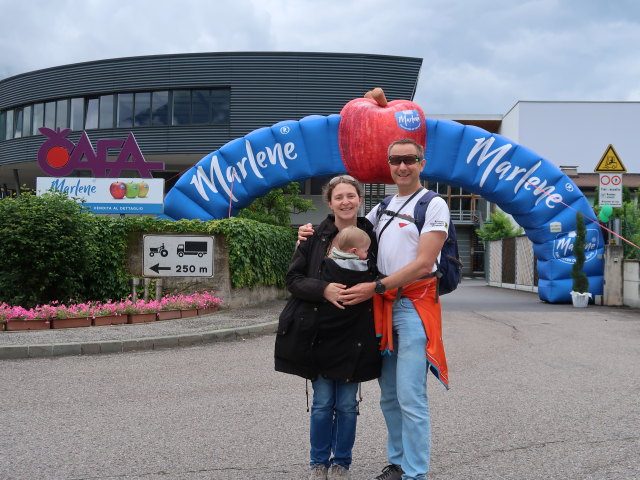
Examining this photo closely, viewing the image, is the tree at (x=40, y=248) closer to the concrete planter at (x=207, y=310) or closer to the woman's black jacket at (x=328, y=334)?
the concrete planter at (x=207, y=310)

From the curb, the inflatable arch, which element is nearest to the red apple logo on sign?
the inflatable arch

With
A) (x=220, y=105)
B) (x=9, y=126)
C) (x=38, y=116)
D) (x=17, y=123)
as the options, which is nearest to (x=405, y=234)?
(x=220, y=105)

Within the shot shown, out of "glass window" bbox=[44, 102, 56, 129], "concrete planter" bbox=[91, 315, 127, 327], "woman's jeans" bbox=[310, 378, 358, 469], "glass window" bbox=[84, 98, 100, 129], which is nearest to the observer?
"woman's jeans" bbox=[310, 378, 358, 469]

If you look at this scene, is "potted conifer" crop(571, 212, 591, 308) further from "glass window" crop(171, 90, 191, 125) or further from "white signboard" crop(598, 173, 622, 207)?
"glass window" crop(171, 90, 191, 125)

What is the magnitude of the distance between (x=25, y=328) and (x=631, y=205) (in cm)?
1630

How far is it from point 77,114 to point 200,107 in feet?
24.8

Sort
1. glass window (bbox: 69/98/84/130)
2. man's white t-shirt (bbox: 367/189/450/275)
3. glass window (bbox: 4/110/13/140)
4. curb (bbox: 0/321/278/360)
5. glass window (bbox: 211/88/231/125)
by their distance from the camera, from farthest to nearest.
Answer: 1. glass window (bbox: 4/110/13/140)
2. glass window (bbox: 69/98/84/130)
3. glass window (bbox: 211/88/231/125)
4. curb (bbox: 0/321/278/360)
5. man's white t-shirt (bbox: 367/189/450/275)

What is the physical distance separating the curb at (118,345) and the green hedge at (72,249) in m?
3.26

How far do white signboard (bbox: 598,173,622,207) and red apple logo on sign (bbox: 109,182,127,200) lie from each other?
38.4 ft

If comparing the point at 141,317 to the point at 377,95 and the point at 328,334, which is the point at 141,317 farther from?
the point at 328,334

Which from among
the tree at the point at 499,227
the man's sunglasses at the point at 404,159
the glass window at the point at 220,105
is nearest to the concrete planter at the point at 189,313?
the man's sunglasses at the point at 404,159

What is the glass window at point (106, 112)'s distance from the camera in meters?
35.6

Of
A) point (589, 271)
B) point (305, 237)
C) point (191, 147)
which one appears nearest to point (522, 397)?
point (305, 237)

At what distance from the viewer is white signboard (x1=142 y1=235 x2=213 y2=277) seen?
12289 millimetres
